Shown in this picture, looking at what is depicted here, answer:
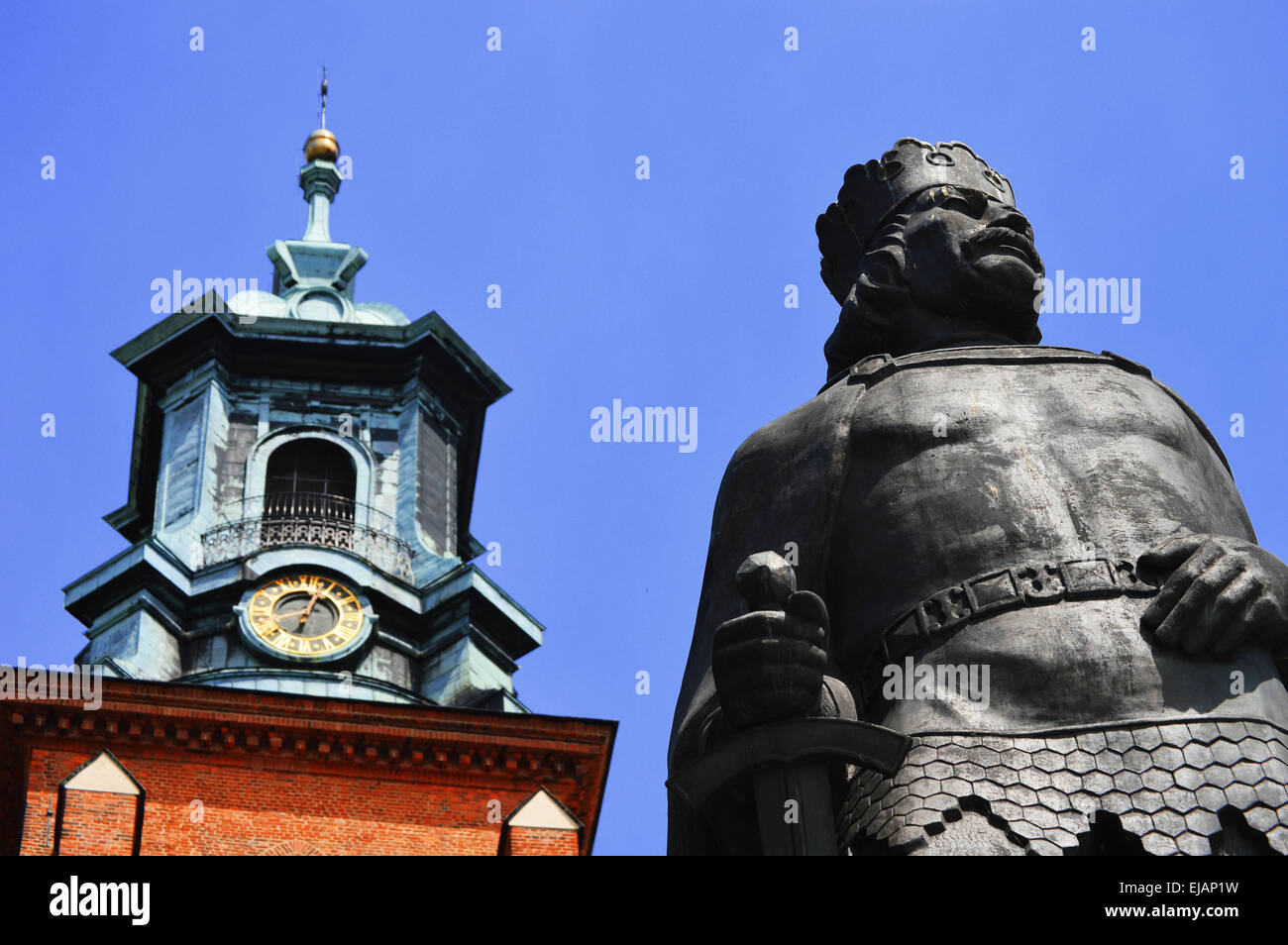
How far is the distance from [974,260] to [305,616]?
140 ft

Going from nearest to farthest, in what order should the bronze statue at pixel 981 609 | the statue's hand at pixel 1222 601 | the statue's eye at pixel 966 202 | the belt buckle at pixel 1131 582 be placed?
the bronze statue at pixel 981 609
the statue's hand at pixel 1222 601
the belt buckle at pixel 1131 582
the statue's eye at pixel 966 202

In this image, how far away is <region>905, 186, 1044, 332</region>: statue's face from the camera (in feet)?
22.1

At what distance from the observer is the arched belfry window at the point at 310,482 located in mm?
50938

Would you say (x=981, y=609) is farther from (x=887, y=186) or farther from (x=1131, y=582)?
(x=887, y=186)

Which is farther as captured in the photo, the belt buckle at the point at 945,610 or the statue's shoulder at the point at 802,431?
the statue's shoulder at the point at 802,431

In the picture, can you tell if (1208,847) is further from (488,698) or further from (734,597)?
(488,698)

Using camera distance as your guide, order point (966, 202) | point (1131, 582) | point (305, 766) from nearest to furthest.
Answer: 1. point (1131, 582)
2. point (966, 202)
3. point (305, 766)

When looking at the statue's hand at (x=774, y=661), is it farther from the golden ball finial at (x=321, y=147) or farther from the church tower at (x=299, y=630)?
the golden ball finial at (x=321, y=147)

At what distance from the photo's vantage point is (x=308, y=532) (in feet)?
164

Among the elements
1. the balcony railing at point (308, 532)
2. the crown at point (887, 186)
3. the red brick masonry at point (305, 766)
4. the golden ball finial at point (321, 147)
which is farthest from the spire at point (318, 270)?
the crown at point (887, 186)

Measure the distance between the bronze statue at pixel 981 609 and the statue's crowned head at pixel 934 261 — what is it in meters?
0.01

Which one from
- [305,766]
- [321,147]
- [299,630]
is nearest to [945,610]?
[305,766]
